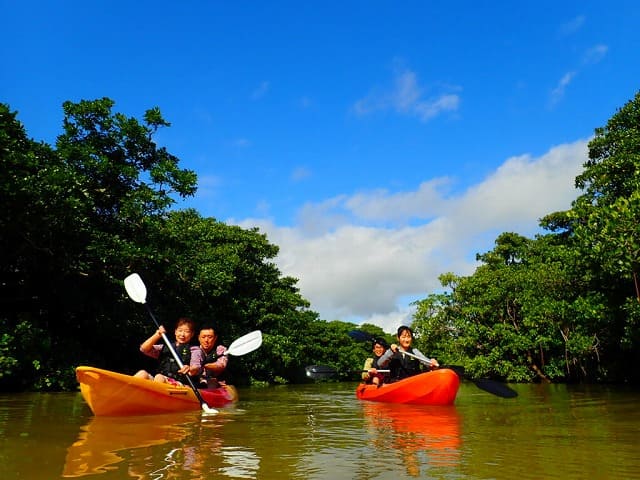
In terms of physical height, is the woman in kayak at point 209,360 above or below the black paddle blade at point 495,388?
above

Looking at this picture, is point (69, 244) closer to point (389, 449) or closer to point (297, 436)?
point (297, 436)

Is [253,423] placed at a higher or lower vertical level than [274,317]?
lower

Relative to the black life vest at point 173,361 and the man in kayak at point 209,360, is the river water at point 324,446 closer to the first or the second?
the black life vest at point 173,361

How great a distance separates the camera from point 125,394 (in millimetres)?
5797

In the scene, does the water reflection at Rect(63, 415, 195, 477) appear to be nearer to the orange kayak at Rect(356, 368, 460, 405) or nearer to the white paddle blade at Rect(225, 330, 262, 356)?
the white paddle blade at Rect(225, 330, 262, 356)

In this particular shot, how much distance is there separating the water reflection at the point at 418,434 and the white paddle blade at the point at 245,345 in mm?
2235

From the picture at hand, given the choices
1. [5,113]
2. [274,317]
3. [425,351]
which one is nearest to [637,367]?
[425,351]

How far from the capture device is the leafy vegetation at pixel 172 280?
1164cm

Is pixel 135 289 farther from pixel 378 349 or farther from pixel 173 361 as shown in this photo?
pixel 378 349

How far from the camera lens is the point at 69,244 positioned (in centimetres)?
1298

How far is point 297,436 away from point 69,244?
10.5m

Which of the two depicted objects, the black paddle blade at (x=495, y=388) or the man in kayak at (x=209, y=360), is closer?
the black paddle blade at (x=495, y=388)

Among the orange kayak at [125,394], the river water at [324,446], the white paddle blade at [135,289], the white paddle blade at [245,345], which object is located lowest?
the river water at [324,446]

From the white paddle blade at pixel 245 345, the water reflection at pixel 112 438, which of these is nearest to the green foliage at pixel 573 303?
the white paddle blade at pixel 245 345
